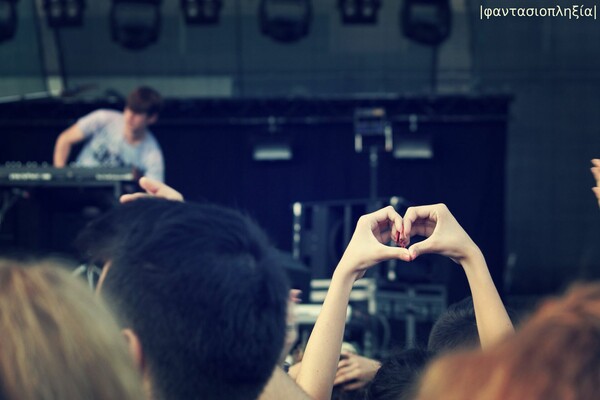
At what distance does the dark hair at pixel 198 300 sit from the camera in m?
1.09

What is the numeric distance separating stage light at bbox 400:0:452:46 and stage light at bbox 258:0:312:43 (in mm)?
938

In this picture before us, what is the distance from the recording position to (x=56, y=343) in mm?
737

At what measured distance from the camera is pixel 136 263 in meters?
1.12

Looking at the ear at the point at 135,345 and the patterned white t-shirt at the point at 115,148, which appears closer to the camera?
the ear at the point at 135,345

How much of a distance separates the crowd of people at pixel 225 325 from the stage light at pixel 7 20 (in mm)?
7073

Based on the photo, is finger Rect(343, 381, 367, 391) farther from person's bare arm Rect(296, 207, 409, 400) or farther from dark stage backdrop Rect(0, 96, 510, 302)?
dark stage backdrop Rect(0, 96, 510, 302)

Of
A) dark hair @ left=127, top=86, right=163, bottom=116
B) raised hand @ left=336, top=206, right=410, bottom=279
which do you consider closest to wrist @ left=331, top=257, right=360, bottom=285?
raised hand @ left=336, top=206, right=410, bottom=279

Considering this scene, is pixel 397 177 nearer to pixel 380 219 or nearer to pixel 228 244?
pixel 380 219

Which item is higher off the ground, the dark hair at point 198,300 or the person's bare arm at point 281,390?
the dark hair at point 198,300

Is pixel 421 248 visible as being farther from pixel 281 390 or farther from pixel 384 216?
pixel 281 390

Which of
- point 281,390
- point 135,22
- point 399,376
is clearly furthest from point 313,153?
point 281,390

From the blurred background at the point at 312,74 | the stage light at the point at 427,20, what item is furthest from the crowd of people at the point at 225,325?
the stage light at the point at 427,20

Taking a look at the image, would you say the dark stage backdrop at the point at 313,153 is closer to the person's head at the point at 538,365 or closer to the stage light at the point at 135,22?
the stage light at the point at 135,22

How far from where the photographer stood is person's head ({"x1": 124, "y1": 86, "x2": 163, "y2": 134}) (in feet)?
18.1
